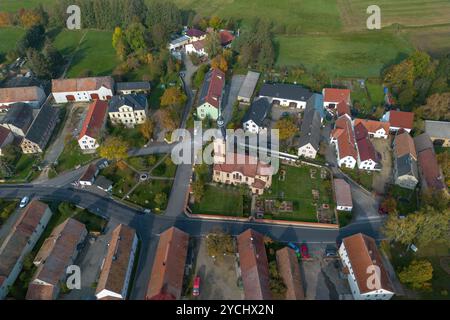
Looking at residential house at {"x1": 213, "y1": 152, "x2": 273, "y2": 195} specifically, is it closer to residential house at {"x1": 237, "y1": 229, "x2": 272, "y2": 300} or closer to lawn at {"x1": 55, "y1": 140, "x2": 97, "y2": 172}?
residential house at {"x1": 237, "y1": 229, "x2": 272, "y2": 300}

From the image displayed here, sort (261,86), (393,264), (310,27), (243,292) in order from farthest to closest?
1. (310,27)
2. (261,86)
3. (393,264)
4. (243,292)

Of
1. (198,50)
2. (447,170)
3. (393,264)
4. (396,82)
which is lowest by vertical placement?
(393,264)

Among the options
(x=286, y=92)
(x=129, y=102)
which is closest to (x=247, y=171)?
(x=286, y=92)

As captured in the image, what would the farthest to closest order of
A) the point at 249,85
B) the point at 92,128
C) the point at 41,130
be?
the point at 249,85
the point at 41,130
the point at 92,128

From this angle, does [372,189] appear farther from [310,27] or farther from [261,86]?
[310,27]

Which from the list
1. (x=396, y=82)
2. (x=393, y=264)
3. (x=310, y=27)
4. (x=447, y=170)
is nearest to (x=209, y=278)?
(x=393, y=264)

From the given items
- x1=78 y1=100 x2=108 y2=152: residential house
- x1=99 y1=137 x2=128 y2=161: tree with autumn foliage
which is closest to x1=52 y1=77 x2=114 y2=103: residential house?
x1=78 y1=100 x2=108 y2=152: residential house

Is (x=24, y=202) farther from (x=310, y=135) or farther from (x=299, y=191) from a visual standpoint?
(x=310, y=135)

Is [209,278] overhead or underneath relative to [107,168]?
underneath
